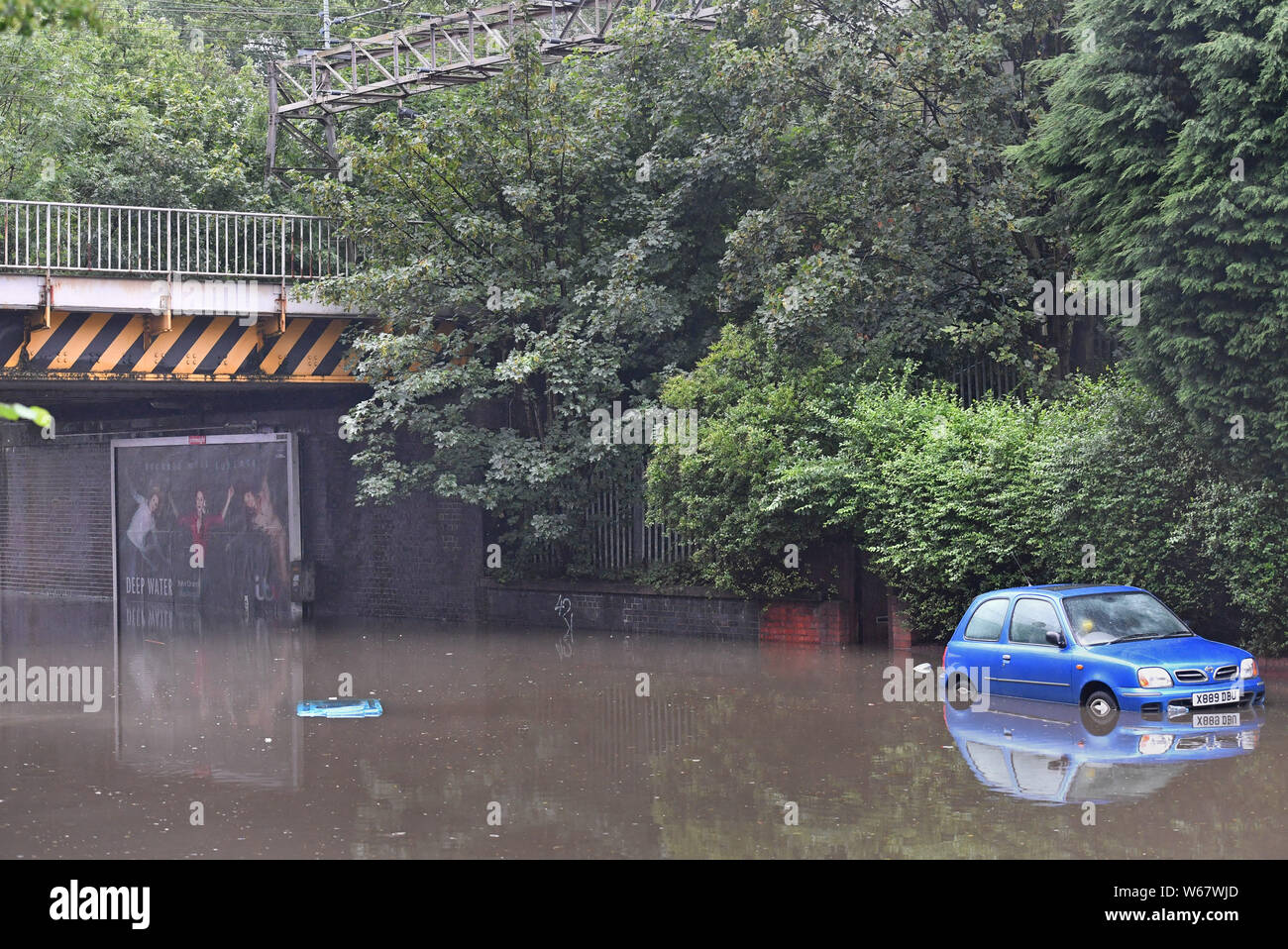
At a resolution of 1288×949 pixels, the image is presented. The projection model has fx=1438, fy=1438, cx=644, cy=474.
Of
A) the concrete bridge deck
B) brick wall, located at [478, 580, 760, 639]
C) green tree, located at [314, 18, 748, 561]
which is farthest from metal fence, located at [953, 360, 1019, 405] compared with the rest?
the concrete bridge deck

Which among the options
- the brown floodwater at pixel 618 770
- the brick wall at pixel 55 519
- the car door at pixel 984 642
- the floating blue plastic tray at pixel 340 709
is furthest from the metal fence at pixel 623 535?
the brick wall at pixel 55 519

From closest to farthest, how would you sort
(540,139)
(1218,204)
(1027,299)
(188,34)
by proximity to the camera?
(1218,204)
(1027,299)
(540,139)
(188,34)

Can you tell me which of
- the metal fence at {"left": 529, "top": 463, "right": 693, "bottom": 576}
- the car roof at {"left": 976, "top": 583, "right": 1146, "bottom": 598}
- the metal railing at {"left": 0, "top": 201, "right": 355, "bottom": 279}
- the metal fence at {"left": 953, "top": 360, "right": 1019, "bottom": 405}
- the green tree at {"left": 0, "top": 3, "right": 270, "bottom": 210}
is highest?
the green tree at {"left": 0, "top": 3, "right": 270, "bottom": 210}

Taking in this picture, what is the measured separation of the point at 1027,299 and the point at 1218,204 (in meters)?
5.78

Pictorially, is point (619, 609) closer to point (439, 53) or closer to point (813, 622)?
point (813, 622)

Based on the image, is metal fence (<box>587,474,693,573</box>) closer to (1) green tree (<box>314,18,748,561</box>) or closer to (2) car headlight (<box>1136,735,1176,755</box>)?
(1) green tree (<box>314,18,748,561</box>)

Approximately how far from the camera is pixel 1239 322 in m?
14.0

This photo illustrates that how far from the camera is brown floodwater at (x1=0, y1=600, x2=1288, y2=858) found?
28.9 feet

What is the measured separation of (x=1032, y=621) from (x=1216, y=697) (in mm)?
1800

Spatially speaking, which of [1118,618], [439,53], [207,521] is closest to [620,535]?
[207,521]

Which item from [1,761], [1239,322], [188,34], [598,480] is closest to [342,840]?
[1,761]

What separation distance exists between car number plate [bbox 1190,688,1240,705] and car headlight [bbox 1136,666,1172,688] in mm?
272

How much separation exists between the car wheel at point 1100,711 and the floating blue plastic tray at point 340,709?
269 inches

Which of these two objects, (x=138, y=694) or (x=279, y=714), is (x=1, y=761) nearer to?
(x=279, y=714)
